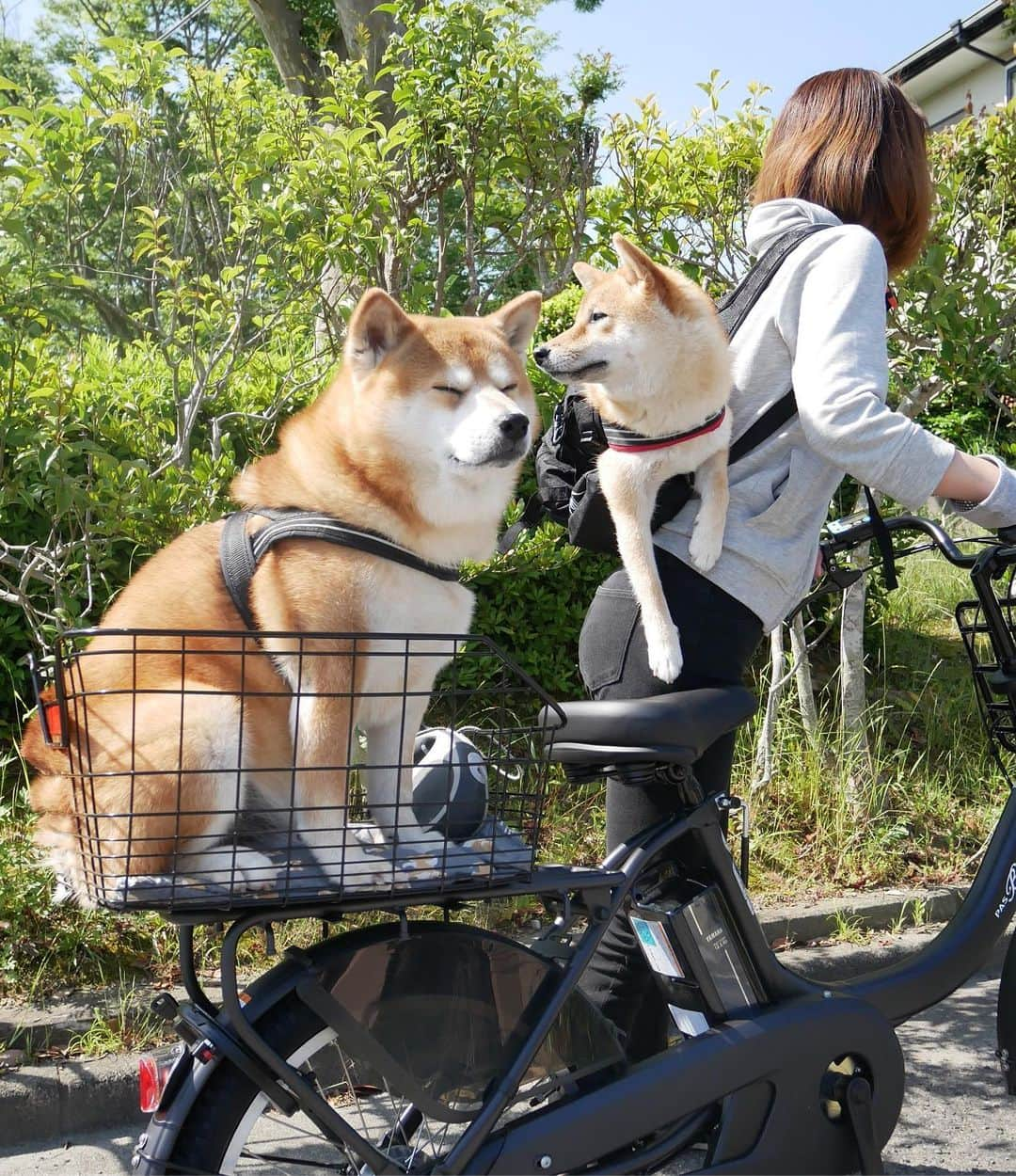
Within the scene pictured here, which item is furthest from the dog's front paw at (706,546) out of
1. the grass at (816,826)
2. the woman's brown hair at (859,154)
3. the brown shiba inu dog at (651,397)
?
the grass at (816,826)

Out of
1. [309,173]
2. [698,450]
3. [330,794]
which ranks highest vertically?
[309,173]

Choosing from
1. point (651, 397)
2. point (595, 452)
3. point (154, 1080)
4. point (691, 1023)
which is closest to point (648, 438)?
point (651, 397)

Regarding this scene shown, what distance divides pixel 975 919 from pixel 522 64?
316 centimetres

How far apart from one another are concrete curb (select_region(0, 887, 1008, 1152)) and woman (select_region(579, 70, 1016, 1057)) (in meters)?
1.49

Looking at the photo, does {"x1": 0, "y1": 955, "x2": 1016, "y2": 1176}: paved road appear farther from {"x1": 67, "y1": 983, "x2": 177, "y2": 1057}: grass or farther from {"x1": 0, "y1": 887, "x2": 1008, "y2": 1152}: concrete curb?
{"x1": 67, "y1": 983, "x2": 177, "y2": 1057}: grass

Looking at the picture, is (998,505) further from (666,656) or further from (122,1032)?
(122,1032)

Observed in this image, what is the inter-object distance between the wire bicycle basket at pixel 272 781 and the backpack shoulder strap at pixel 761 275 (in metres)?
0.95

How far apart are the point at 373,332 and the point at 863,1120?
1.72m

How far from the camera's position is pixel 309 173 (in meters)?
3.62

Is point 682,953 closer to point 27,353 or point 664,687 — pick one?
point 664,687

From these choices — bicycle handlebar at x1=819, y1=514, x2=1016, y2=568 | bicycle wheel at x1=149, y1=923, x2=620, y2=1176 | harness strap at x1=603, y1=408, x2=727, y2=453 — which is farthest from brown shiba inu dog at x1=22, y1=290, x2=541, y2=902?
bicycle handlebar at x1=819, y1=514, x2=1016, y2=568

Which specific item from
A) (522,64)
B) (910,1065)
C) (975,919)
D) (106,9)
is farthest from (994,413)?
(106,9)

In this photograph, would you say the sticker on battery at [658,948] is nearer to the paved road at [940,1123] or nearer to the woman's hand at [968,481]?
the woman's hand at [968,481]

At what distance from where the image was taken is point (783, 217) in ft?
7.38
